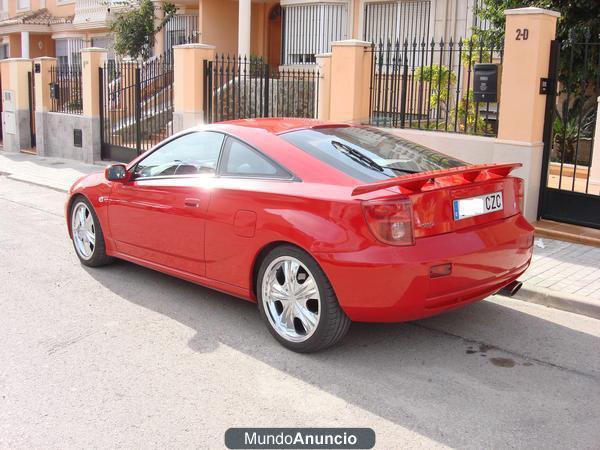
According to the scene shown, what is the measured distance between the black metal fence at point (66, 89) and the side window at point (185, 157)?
37.5ft

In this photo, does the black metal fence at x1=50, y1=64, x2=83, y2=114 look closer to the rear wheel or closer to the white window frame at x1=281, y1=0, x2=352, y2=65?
the white window frame at x1=281, y1=0, x2=352, y2=65

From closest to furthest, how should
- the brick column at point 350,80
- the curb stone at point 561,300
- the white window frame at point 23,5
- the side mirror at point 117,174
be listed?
the curb stone at point 561,300 → the side mirror at point 117,174 → the brick column at point 350,80 → the white window frame at point 23,5

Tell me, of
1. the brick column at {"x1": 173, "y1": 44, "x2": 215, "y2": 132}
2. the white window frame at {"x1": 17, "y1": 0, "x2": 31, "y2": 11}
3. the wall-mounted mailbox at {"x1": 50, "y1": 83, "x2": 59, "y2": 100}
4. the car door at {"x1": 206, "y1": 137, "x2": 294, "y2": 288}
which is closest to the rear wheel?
the car door at {"x1": 206, "y1": 137, "x2": 294, "y2": 288}

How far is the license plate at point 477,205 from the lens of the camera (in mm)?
4551

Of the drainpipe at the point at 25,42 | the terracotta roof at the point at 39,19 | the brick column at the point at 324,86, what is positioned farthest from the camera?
the drainpipe at the point at 25,42

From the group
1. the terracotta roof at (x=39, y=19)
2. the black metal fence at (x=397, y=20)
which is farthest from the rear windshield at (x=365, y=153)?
the terracotta roof at (x=39, y=19)

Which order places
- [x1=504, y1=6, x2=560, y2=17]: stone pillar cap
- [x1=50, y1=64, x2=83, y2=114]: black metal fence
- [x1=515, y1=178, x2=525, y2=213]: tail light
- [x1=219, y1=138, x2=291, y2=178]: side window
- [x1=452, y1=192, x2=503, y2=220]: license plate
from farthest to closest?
[x1=50, y1=64, x2=83, y2=114]: black metal fence, [x1=504, y1=6, x2=560, y2=17]: stone pillar cap, [x1=515, y1=178, x2=525, y2=213]: tail light, [x1=219, y1=138, x2=291, y2=178]: side window, [x1=452, y1=192, x2=503, y2=220]: license plate

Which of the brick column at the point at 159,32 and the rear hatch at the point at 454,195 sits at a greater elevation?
the brick column at the point at 159,32

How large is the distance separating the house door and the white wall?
14.6 meters

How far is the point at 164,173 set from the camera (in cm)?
585

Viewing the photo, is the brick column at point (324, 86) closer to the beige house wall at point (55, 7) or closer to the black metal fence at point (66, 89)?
the black metal fence at point (66, 89)

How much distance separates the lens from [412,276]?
422cm

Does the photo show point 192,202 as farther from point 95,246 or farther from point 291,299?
point 95,246

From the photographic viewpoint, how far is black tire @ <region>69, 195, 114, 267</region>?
655cm
